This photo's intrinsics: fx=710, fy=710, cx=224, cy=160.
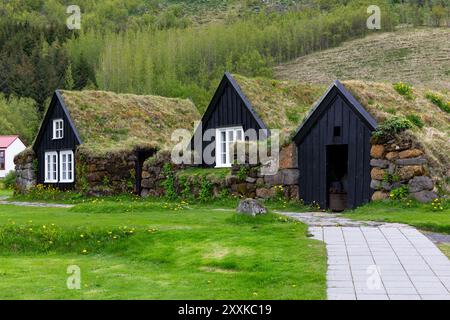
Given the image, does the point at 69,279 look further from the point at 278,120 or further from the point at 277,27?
the point at 277,27

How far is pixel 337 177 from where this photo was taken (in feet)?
83.4

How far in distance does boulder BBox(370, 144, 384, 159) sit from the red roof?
208 ft

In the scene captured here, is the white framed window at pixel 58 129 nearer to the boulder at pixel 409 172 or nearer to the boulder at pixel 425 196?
the boulder at pixel 409 172

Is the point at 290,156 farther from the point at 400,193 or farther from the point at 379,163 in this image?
the point at 400,193

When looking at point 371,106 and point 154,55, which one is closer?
point 371,106

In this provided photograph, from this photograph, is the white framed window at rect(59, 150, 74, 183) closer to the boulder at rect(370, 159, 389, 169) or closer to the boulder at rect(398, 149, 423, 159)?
the boulder at rect(370, 159, 389, 169)

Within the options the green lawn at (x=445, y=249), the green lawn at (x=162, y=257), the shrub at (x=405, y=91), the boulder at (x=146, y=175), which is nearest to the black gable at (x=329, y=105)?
the shrub at (x=405, y=91)

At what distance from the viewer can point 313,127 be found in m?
24.2

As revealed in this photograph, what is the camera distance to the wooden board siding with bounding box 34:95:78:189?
37.5 meters

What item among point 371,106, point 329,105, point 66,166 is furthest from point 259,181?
point 66,166

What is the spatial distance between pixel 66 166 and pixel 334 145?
59.0 ft

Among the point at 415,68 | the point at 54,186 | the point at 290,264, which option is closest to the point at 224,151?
the point at 54,186

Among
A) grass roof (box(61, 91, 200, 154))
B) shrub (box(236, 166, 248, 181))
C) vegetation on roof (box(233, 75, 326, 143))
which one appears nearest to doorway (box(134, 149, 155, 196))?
grass roof (box(61, 91, 200, 154))
